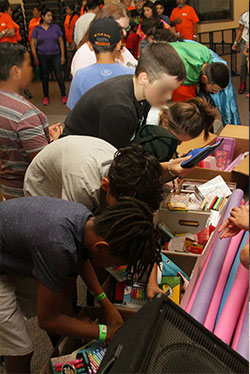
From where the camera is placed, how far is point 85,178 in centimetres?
137

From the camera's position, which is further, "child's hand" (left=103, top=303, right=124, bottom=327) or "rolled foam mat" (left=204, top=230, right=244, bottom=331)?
"child's hand" (left=103, top=303, right=124, bottom=327)

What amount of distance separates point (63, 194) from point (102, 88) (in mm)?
573

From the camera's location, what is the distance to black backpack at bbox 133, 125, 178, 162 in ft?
5.65

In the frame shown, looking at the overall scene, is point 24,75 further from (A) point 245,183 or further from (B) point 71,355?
(A) point 245,183

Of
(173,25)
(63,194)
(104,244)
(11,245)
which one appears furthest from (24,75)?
(173,25)

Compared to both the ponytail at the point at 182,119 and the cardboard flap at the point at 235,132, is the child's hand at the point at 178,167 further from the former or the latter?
the cardboard flap at the point at 235,132

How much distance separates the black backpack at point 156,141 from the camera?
172 cm

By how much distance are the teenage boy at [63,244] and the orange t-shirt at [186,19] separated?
3468 millimetres

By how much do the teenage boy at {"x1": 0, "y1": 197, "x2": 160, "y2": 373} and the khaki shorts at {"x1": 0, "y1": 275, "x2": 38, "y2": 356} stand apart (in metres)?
0.03

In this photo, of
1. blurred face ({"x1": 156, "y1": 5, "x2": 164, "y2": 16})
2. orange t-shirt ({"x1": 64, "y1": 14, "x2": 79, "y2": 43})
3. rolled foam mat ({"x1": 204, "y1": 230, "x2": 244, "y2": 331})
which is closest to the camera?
rolled foam mat ({"x1": 204, "y1": 230, "x2": 244, "y2": 331})

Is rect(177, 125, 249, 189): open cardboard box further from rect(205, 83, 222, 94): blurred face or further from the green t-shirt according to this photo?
the green t-shirt

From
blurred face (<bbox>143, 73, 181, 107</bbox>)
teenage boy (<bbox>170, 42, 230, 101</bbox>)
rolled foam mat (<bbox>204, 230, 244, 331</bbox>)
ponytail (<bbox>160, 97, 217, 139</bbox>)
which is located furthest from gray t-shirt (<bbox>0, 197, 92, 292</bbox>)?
teenage boy (<bbox>170, 42, 230, 101</bbox>)

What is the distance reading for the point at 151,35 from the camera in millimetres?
3299

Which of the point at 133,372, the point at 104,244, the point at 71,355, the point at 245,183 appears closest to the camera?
the point at 133,372
